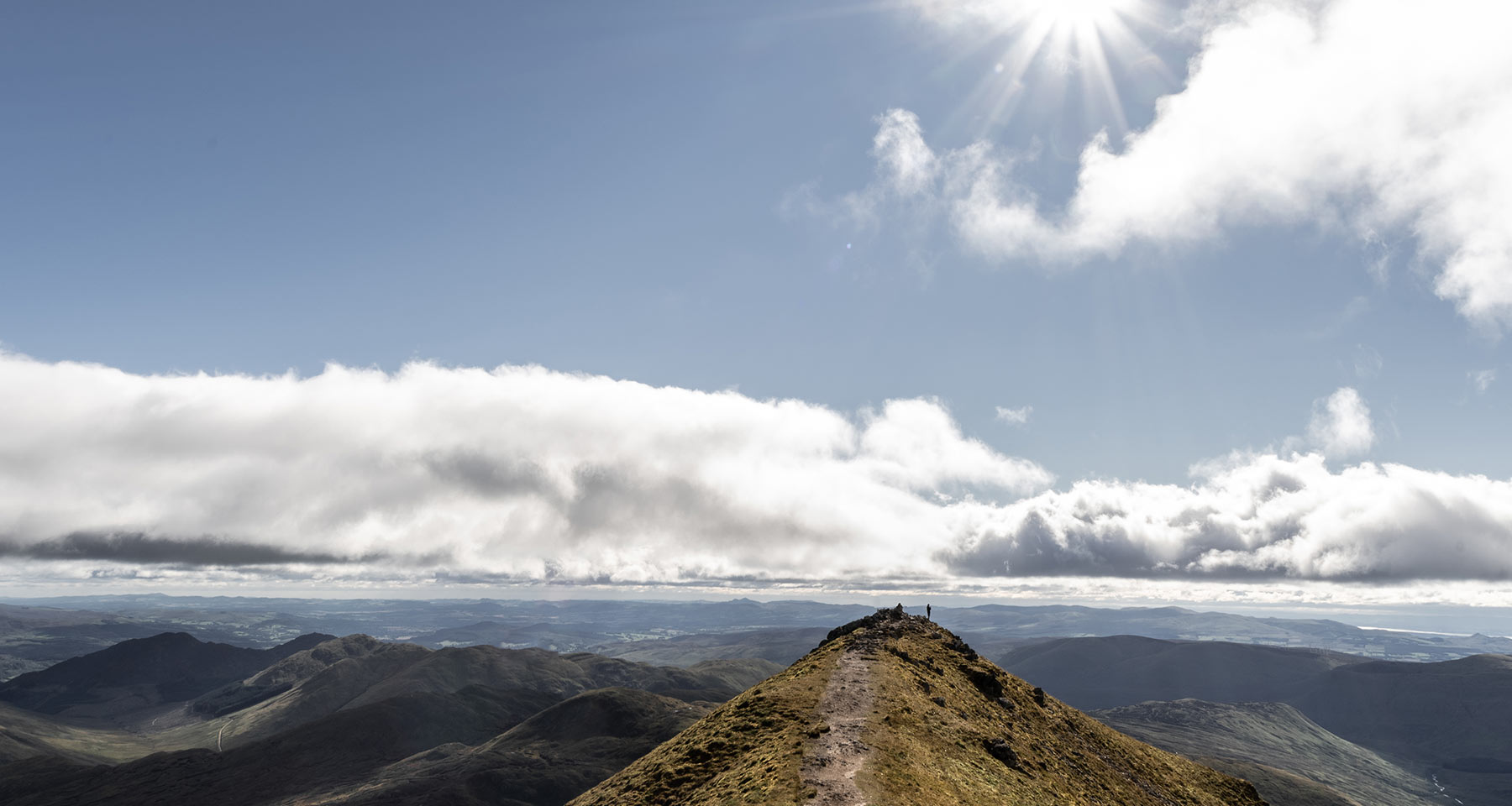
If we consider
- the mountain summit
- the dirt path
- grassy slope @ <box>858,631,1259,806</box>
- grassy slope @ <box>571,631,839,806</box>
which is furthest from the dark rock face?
grassy slope @ <box>571,631,839,806</box>

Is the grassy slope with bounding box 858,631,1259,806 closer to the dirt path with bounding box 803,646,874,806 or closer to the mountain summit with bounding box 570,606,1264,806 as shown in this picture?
the mountain summit with bounding box 570,606,1264,806

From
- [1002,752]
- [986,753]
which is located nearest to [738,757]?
[986,753]

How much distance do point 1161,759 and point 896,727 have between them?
56.6 m

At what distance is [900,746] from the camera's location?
4925cm

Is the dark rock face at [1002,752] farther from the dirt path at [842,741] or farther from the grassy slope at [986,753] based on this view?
the dirt path at [842,741]

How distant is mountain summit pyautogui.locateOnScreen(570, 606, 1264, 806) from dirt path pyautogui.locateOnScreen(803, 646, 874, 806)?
130 mm

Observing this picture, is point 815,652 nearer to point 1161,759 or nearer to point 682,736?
point 682,736

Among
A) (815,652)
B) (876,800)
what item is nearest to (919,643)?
(815,652)

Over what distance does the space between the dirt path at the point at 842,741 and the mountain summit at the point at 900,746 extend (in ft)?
0.43

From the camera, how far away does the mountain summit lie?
146ft

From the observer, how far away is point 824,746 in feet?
159

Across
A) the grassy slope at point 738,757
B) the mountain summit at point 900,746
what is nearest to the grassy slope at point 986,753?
the mountain summit at point 900,746

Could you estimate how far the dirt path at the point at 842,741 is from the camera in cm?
4034

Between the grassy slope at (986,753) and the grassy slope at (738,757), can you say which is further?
the grassy slope at (986,753)
